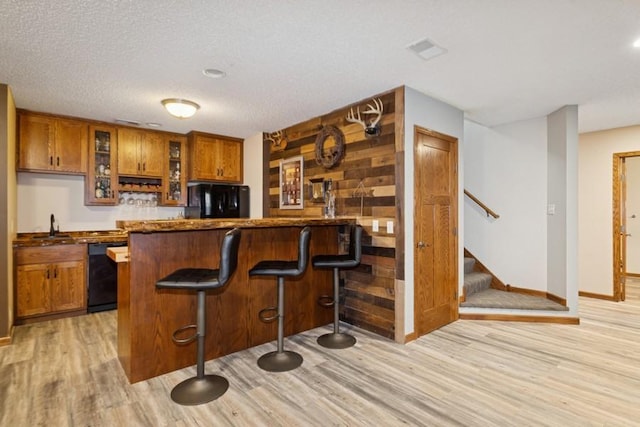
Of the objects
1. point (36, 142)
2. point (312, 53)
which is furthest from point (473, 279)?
point (36, 142)

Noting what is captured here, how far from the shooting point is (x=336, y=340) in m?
3.19

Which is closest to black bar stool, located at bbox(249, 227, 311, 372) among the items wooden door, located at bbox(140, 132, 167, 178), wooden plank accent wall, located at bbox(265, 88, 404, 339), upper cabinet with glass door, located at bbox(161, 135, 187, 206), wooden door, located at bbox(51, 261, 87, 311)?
wooden plank accent wall, located at bbox(265, 88, 404, 339)

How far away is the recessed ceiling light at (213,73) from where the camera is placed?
2.92 meters

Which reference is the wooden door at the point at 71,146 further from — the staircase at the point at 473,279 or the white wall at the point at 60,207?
the staircase at the point at 473,279

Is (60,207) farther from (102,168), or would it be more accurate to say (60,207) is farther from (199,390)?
(199,390)

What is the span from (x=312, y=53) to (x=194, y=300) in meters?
2.23

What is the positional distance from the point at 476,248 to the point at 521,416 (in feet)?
10.5

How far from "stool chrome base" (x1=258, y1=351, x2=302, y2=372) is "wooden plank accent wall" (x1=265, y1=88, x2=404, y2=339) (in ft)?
3.37

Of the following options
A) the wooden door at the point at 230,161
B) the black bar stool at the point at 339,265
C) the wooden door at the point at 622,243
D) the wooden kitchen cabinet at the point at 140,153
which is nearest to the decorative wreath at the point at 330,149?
the black bar stool at the point at 339,265

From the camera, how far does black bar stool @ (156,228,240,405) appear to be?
2215mm

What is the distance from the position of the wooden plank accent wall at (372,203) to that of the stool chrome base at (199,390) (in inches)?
66.0

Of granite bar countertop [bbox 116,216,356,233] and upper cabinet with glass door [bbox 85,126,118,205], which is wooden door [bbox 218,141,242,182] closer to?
upper cabinet with glass door [bbox 85,126,118,205]

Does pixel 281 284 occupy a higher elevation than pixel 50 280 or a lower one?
higher

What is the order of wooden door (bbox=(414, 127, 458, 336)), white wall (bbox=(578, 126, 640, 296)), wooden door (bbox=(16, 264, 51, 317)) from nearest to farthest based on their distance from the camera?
wooden door (bbox=(414, 127, 458, 336))
wooden door (bbox=(16, 264, 51, 317))
white wall (bbox=(578, 126, 640, 296))
